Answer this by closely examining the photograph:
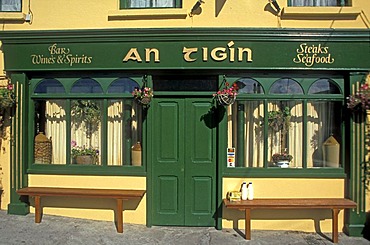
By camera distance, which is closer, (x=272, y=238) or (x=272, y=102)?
(x=272, y=238)

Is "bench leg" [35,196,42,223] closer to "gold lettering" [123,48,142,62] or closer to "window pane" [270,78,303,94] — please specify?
"gold lettering" [123,48,142,62]

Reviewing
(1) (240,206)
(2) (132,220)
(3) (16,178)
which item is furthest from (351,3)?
(3) (16,178)

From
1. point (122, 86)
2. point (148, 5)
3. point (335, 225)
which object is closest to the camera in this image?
point (335, 225)

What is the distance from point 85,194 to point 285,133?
4.01 meters

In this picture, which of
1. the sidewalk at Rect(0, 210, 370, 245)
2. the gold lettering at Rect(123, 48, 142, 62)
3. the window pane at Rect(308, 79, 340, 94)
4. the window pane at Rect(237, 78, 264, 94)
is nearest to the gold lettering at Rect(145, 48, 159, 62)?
the gold lettering at Rect(123, 48, 142, 62)

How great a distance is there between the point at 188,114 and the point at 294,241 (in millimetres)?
2982

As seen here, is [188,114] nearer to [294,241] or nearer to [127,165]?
[127,165]

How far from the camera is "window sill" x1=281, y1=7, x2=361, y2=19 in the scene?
669cm

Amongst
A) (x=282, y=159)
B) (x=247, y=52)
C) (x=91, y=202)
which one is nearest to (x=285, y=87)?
(x=247, y=52)

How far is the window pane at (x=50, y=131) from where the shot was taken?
24.0 feet

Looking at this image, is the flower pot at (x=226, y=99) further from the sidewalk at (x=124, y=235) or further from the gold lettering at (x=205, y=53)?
the sidewalk at (x=124, y=235)

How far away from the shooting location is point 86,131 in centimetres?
732

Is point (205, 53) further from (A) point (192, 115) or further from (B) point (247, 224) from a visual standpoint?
(B) point (247, 224)

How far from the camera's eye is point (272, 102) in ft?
22.8
